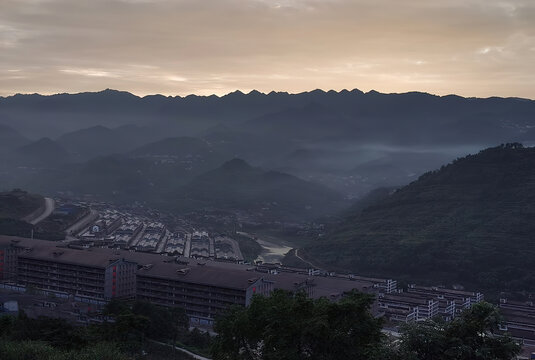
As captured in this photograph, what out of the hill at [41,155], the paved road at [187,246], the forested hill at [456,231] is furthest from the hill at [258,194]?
the hill at [41,155]

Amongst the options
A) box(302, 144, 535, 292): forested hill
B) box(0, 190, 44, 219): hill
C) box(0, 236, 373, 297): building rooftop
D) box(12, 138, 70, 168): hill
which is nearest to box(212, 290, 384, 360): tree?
box(0, 236, 373, 297): building rooftop

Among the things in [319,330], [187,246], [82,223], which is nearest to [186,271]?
[319,330]

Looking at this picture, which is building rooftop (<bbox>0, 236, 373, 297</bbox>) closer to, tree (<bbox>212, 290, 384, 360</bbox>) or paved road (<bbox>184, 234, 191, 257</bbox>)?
tree (<bbox>212, 290, 384, 360</bbox>)

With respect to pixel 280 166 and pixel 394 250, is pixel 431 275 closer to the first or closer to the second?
pixel 394 250

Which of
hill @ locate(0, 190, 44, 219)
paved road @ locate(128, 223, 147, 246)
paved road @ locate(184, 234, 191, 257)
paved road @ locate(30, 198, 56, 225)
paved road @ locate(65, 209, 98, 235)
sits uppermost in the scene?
hill @ locate(0, 190, 44, 219)

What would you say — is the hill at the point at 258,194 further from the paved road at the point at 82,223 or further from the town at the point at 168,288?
the town at the point at 168,288

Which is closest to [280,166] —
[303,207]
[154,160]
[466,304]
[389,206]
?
[154,160]
